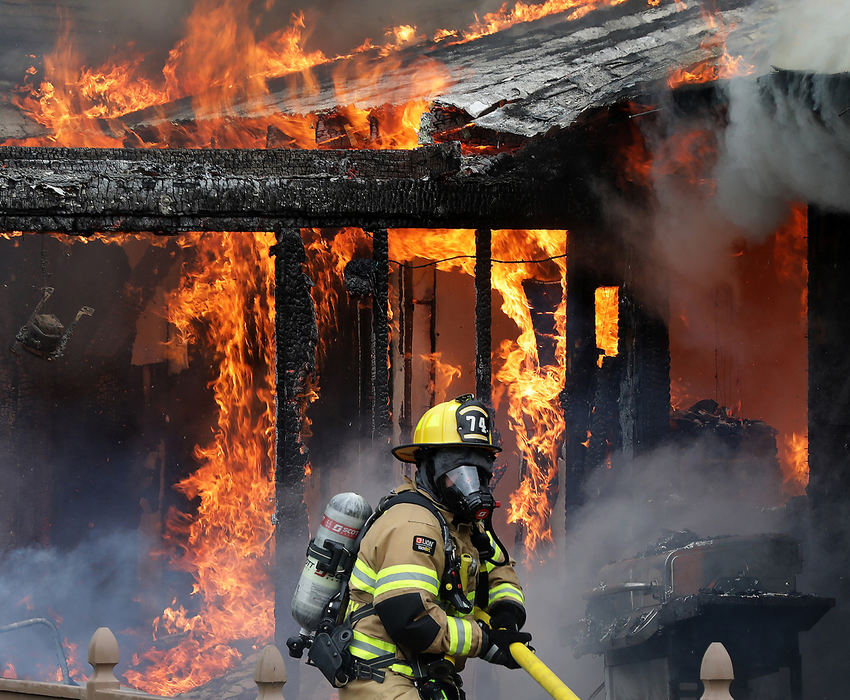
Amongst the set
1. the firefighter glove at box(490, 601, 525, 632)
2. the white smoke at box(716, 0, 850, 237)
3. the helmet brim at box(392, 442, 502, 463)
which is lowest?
the firefighter glove at box(490, 601, 525, 632)

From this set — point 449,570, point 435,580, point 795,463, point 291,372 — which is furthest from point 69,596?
point 435,580

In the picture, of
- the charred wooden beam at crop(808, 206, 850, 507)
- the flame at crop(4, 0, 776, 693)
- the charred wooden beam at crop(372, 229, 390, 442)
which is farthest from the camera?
the flame at crop(4, 0, 776, 693)

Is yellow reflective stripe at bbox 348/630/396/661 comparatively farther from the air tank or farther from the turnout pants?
the air tank

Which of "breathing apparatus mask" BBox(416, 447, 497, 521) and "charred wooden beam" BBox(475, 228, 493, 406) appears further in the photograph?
"charred wooden beam" BBox(475, 228, 493, 406)

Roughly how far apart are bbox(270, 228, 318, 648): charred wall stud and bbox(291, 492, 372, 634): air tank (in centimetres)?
377

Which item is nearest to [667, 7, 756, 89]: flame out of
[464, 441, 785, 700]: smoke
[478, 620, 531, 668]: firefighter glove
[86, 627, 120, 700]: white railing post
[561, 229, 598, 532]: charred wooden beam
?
[561, 229, 598, 532]: charred wooden beam

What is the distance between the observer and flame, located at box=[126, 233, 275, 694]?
1163 cm

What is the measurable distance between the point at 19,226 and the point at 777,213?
630 cm

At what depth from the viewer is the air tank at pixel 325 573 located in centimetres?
534

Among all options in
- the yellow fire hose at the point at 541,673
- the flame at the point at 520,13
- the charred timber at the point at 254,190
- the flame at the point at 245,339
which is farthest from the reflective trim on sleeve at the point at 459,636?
the flame at the point at 520,13

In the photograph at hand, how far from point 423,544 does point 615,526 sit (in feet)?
16.9

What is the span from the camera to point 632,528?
964 cm

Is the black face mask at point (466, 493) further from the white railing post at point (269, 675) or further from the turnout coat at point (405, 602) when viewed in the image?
the white railing post at point (269, 675)

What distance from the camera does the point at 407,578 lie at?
4809mm
